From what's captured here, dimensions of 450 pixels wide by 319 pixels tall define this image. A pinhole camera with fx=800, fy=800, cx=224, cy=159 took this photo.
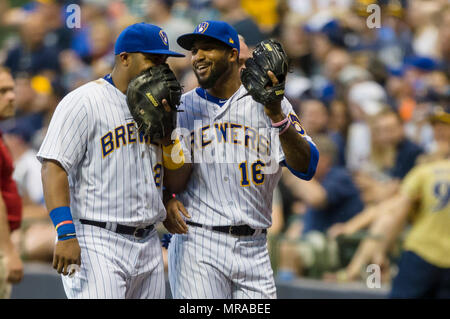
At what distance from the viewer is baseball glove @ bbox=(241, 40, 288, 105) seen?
12.3ft

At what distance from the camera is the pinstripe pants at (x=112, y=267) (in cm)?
380

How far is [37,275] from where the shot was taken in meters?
7.28

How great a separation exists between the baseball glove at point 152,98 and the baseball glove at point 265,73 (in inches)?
15.2

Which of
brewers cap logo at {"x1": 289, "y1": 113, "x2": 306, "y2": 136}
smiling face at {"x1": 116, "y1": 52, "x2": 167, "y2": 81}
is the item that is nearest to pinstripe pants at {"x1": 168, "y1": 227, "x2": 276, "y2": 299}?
brewers cap logo at {"x1": 289, "y1": 113, "x2": 306, "y2": 136}

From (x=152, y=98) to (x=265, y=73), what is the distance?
A: 55 cm

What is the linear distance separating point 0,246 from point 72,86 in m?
4.65

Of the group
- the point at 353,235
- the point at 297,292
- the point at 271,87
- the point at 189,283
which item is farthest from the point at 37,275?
the point at 271,87

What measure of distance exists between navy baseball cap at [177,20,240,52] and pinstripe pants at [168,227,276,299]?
3.22 feet

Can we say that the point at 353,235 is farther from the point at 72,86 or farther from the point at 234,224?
the point at 72,86

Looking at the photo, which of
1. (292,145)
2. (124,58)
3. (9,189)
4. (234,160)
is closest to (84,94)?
(124,58)

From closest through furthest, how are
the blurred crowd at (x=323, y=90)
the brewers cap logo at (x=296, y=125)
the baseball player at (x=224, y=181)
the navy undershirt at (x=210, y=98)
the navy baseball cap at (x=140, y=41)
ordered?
the navy baseball cap at (x=140, y=41), the brewers cap logo at (x=296, y=125), the baseball player at (x=224, y=181), the navy undershirt at (x=210, y=98), the blurred crowd at (x=323, y=90)

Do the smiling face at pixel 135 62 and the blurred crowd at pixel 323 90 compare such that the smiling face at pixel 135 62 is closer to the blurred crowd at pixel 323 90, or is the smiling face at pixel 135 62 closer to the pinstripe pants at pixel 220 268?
the pinstripe pants at pixel 220 268

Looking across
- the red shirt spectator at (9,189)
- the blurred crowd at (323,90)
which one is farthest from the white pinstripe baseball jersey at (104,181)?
the blurred crowd at (323,90)

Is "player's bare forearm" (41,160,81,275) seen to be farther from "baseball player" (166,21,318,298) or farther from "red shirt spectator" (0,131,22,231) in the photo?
"red shirt spectator" (0,131,22,231)
